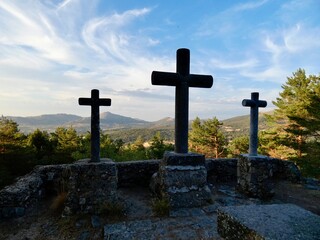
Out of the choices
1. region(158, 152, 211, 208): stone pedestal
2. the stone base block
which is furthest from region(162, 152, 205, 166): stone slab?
the stone base block

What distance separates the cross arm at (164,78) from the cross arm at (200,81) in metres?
0.40

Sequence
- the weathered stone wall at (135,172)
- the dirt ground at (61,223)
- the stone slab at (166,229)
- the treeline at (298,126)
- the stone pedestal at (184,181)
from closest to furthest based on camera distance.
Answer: the stone slab at (166,229), the dirt ground at (61,223), the stone pedestal at (184,181), the weathered stone wall at (135,172), the treeline at (298,126)

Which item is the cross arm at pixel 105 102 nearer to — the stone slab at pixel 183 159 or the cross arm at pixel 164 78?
the cross arm at pixel 164 78

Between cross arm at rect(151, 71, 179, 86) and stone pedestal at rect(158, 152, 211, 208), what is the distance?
1727 mm

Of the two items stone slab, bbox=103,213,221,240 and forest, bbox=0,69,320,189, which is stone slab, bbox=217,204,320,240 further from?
forest, bbox=0,69,320,189

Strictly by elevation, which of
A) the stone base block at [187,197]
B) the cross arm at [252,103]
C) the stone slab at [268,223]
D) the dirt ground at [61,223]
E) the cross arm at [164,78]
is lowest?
the dirt ground at [61,223]

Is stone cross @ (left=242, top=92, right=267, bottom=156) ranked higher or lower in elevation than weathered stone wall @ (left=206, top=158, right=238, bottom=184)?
higher

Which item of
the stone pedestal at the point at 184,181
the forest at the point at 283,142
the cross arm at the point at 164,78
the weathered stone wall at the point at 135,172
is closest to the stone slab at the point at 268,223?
the stone pedestal at the point at 184,181

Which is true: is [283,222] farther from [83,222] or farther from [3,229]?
[3,229]

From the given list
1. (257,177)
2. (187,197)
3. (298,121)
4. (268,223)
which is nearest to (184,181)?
(187,197)

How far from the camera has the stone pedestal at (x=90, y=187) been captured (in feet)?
15.9

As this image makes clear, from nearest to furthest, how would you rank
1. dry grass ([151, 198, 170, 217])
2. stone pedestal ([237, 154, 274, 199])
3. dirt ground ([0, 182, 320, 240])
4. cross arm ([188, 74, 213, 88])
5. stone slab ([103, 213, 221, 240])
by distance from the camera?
1. stone slab ([103, 213, 221, 240])
2. dirt ground ([0, 182, 320, 240])
3. dry grass ([151, 198, 170, 217])
4. cross arm ([188, 74, 213, 88])
5. stone pedestal ([237, 154, 274, 199])

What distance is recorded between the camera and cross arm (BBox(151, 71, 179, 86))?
5.14 metres

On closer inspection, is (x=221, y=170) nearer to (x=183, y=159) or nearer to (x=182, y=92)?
(x=183, y=159)
